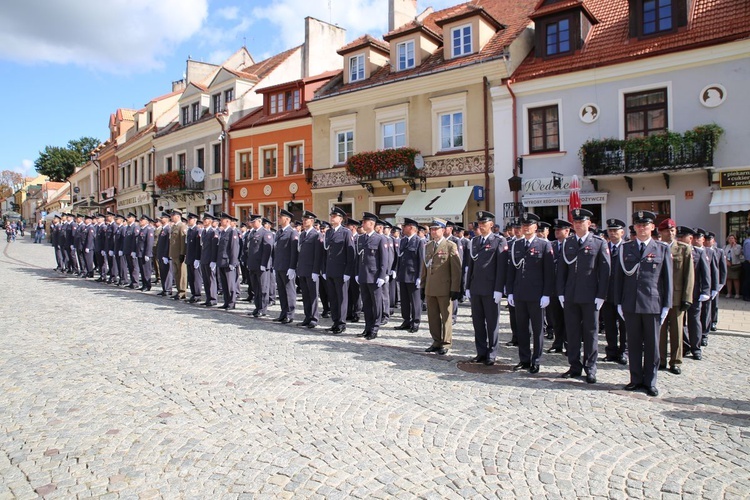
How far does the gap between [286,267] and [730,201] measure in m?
12.2

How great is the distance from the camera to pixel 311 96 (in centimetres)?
2683

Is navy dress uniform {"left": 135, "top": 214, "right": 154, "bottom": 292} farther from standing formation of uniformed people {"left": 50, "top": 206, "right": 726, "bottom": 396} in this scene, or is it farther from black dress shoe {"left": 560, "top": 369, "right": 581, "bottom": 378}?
black dress shoe {"left": 560, "top": 369, "right": 581, "bottom": 378}

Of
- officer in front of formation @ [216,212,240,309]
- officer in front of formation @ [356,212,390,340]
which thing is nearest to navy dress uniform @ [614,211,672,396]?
officer in front of formation @ [356,212,390,340]

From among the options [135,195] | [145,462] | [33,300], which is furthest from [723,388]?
[135,195]

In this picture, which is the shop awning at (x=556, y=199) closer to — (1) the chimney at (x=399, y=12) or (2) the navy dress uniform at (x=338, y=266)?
(2) the navy dress uniform at (x=338, y=266)

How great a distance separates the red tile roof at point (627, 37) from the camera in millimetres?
15789

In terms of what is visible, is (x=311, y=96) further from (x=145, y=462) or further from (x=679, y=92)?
(x=145, y=462)

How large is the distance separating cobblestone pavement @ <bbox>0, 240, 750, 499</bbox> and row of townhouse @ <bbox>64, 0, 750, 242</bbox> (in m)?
9.08

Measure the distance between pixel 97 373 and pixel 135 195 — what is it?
37.0 m

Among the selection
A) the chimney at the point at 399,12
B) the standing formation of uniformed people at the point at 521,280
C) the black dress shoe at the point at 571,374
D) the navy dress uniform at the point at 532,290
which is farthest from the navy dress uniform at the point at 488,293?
the chimney at the point at 399,12

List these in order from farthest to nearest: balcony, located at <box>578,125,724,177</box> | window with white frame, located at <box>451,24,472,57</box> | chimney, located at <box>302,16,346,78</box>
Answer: chimney, located at <box>302,16,346,78</box> → window with white frame, located at <box>451,24,472,57</box> → balcony, located at <box>578,125,724,177</box>

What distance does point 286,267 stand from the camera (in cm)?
1090

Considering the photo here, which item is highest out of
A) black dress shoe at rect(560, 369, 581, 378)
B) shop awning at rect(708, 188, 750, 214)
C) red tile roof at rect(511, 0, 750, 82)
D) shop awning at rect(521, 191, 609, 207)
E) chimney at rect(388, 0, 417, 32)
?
chimney at rect(388, 0, 417, 32)

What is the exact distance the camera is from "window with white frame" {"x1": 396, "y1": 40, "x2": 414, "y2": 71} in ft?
74.8
